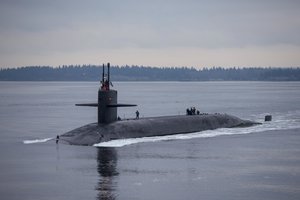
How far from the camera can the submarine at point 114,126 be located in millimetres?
43812

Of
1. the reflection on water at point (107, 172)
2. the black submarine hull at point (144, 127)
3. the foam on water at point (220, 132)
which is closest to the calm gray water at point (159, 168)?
the reflection on water at point (107, 172)

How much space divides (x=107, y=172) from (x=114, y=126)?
1151 cm

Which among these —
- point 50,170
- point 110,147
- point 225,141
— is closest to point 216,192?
point 50,170

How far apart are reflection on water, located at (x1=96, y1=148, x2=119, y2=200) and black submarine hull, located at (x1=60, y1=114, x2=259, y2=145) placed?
2.99 metres

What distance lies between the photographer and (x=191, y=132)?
51062 mm

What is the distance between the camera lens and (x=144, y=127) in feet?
157

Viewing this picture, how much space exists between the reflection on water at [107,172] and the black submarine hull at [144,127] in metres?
2.99

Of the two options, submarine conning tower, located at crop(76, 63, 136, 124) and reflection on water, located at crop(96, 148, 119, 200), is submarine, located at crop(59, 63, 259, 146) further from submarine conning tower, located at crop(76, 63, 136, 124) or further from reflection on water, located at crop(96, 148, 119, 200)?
reflection on water, located at crop(96, 148, 119, 200)

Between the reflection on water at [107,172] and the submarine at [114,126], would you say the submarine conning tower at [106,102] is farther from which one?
the reflection on water at [107,172]

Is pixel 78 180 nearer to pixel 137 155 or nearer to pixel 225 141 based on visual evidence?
pixel 137 155

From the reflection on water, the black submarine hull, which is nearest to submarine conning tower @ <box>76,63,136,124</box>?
the black submarine hull

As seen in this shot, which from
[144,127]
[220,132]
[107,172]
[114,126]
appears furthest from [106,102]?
[220,132]

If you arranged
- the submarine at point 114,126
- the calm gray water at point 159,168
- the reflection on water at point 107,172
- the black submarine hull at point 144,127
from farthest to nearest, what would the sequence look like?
1. the submarine at point 114,126
2. the black submarine hull at point 144,127
3. the calm gray water at point 159,168
4. the reflection on water at point 107,172

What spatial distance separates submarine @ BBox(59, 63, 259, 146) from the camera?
43.8 meters
